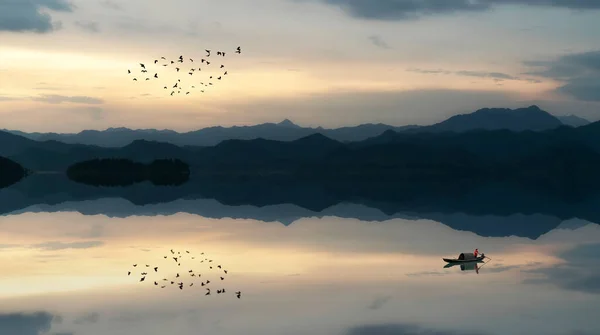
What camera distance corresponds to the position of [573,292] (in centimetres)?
2630

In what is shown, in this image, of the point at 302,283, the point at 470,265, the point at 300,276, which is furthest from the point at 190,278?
the point at 470,265

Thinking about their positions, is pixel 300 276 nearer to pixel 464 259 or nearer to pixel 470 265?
pixel 464 259

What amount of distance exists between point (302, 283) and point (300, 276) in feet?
4.77

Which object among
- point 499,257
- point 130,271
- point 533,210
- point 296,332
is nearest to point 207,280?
point 130,271

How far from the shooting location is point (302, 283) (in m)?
27.3

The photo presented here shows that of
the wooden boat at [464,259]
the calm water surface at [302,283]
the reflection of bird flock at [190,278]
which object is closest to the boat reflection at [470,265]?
the wooden boat at [464,259]

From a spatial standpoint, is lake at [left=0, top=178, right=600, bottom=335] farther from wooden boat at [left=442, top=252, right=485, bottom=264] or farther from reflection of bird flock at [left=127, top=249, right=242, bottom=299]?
wooden boat at [left=442, top=252, right=485, bottom=264]

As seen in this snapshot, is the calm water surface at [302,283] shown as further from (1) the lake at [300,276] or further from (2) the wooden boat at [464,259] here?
(2) the wooden boat at [464,259]

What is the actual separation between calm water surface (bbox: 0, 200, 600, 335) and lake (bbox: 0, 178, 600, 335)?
0.06 metres

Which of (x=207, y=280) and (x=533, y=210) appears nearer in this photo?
(x=207, y=280)

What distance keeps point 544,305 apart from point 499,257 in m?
10.2

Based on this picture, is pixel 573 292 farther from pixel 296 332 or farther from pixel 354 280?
pixel 296 332

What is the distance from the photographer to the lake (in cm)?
2173

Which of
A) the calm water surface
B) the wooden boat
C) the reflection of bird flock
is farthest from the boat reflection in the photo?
the reflection of bird flock
